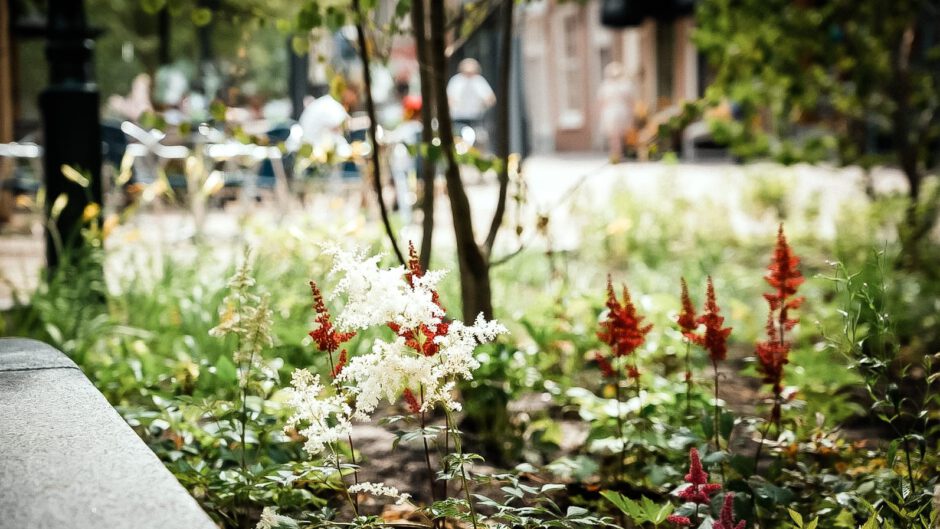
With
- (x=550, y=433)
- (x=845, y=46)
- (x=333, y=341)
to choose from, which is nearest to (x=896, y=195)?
(x=845, y=46)

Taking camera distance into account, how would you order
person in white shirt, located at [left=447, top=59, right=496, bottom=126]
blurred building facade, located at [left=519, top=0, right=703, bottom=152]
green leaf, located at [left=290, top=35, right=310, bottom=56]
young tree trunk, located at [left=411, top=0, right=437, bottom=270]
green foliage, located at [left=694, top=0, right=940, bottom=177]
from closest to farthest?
1. young tree trunk, located at [left=411, top=0, right=437, bottom=270]
2. green leaf, located at [left=290, top=35, right=310, bottom=56]
3. green foliage, located at [left=694, top=0, right=940, bottom=177]
4. person in white shirt, located at [left=447, top=59, right=496, bottom=126]
5. blurred building facade, located at [left=519, top=0, right=703, bottom=152]

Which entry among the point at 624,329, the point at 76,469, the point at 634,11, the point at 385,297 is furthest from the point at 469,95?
the point at 76,469

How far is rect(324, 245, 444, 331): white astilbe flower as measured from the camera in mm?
1905

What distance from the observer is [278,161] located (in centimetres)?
1034

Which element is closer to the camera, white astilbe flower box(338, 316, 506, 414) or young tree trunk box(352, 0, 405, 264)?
white astilbe flower box(338, 316, 506, 414)

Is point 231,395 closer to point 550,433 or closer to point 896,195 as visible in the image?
point 550,433

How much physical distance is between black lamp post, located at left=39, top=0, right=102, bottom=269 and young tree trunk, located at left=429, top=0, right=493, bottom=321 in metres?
2.33

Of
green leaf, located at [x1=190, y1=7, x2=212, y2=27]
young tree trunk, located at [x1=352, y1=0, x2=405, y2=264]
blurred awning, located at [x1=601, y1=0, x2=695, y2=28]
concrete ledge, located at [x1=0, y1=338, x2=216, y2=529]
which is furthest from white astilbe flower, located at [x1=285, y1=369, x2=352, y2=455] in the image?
blurred awning, located at [x1=601, y1=0, x2=695, y2=28]

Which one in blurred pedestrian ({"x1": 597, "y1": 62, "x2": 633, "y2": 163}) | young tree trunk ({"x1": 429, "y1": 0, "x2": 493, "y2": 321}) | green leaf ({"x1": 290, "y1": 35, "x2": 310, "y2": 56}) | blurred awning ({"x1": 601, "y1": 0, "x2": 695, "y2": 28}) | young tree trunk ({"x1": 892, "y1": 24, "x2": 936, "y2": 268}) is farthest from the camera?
blurred awning ({"x1": 601, "y1": 0, "x2": 695, "y2": 28})

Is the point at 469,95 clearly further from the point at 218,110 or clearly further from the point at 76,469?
the point at 76,469

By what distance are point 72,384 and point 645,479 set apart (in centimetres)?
147

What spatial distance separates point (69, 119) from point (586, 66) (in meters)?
Answer: 24.1

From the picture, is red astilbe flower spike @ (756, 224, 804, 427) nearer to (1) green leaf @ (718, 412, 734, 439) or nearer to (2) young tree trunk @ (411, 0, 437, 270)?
(1) green leaf @ (718, 412, 734, 439)

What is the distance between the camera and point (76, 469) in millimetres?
1533
